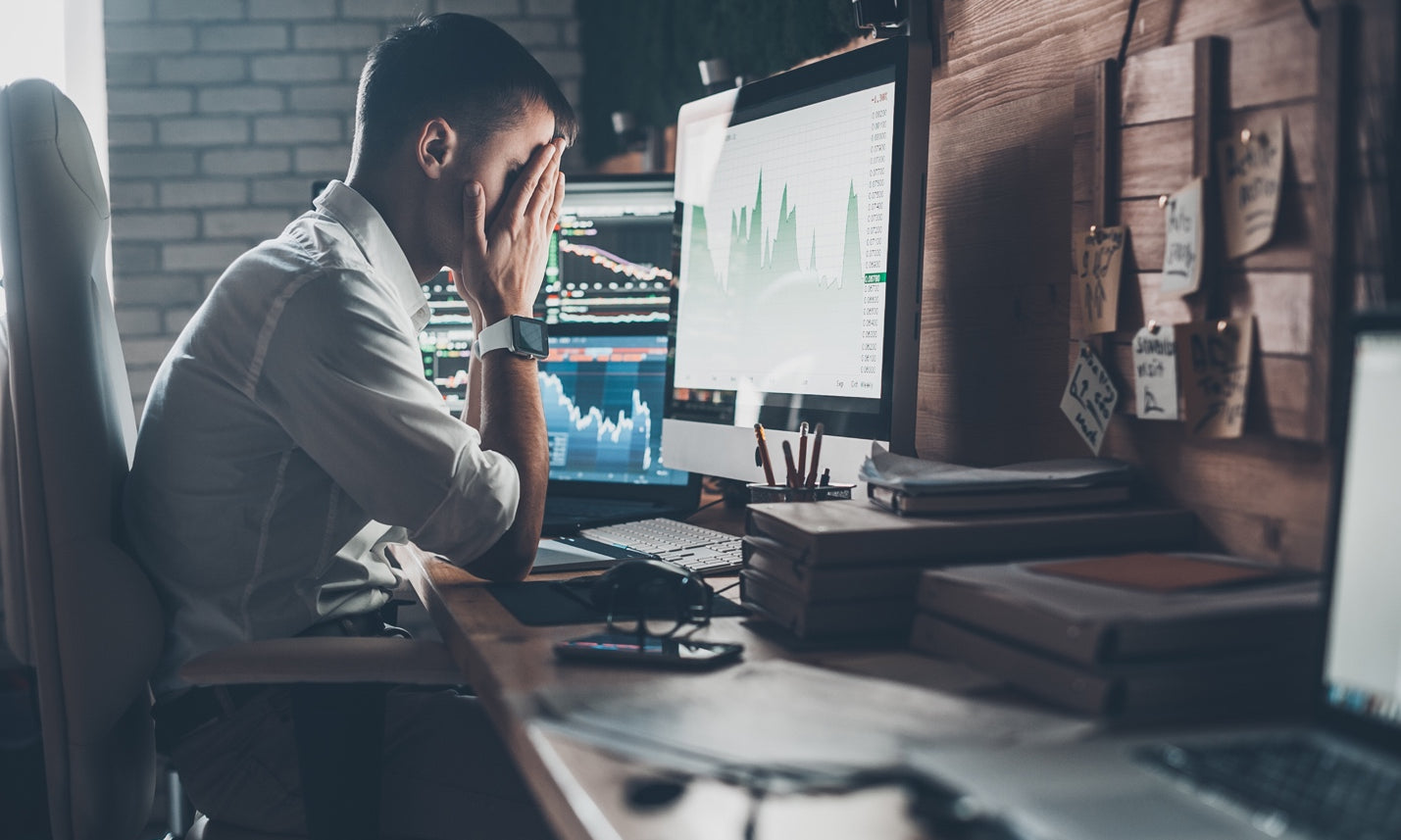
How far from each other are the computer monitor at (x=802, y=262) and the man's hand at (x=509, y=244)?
0.81 feet

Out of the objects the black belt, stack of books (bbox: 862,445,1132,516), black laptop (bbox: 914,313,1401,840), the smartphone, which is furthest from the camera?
the black belt

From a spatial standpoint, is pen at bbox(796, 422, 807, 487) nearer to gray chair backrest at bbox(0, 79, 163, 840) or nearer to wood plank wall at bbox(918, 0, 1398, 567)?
wood plank wall at bbox(918, 0, 1398, 567)

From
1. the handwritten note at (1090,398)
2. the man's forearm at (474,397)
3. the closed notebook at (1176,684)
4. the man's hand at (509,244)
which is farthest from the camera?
the man's forearm at (474,397)

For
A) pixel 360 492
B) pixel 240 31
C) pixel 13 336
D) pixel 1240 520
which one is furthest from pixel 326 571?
pixel 240 31

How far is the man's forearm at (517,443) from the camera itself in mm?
1150

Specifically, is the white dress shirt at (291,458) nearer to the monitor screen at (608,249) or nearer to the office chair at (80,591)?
the office chair at (80,591)

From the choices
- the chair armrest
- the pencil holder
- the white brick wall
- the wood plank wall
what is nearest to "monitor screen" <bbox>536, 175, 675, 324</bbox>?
the wood plank wall

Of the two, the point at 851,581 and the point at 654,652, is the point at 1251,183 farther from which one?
the point at 654,652

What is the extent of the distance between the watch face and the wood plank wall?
0.47m

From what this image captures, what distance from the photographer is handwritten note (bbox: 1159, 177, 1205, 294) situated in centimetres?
86

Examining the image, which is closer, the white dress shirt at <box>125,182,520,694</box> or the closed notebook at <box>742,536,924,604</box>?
the closed notebook at <box>742,536,924,604</box>

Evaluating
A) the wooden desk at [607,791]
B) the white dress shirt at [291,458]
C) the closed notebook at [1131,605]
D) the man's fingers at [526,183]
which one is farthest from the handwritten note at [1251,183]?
the man's fingers at [526,183]

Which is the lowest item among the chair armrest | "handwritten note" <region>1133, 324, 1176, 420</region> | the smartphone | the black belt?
the black belt

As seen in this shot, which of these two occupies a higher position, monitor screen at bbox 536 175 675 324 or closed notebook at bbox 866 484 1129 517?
monitor screen at bbox 536 175 675 324
